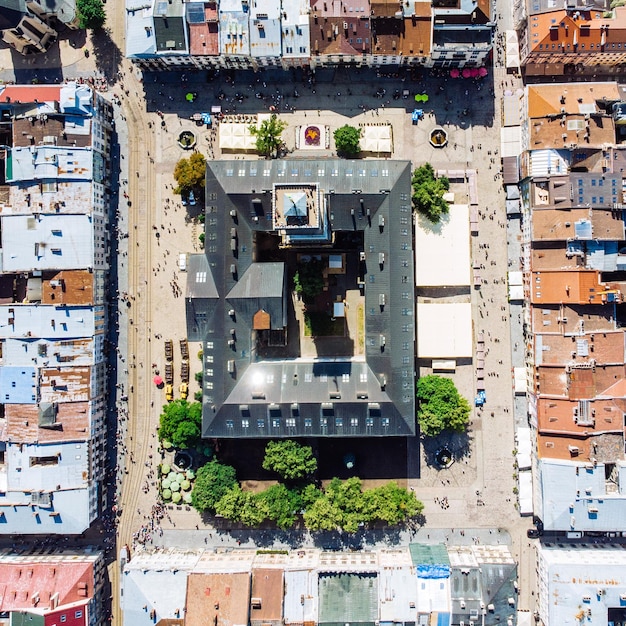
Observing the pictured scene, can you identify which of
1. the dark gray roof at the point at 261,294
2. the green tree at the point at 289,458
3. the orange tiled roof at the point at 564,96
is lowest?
the green tree at the point at 289,458

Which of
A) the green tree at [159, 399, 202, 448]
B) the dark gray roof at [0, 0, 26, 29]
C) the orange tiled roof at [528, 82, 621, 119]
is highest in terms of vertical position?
the dark gray roof at [0, 0, 26, 29]

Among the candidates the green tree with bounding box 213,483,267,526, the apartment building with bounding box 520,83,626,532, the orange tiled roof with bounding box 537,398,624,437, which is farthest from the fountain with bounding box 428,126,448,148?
the green tree with bounding box 213,483,267,526

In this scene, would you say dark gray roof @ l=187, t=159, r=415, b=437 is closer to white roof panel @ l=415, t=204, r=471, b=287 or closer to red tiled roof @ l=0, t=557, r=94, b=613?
white roof panel @ l=415, t=204, r=471, b=287

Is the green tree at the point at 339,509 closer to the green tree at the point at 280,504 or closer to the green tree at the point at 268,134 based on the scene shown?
the green tree at the point at 280,504

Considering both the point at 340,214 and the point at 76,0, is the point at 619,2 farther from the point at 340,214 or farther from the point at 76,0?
the point at 76,0

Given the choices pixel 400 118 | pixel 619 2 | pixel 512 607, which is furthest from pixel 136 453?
pixel 619 2

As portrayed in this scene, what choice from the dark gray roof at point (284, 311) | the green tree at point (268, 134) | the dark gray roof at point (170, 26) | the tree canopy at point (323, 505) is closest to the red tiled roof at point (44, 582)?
the tree canopy at point (323, 505)
